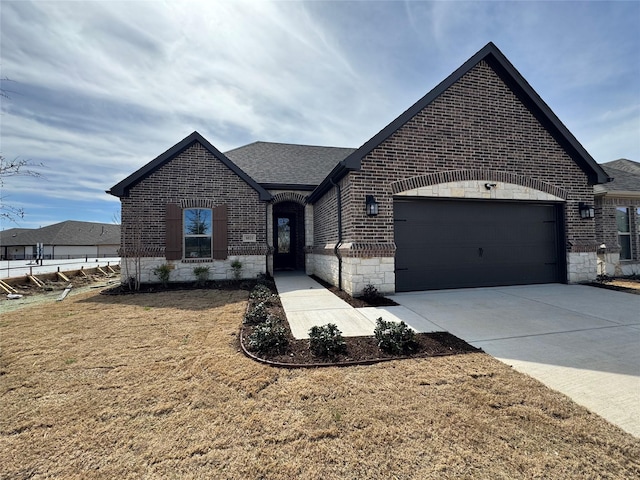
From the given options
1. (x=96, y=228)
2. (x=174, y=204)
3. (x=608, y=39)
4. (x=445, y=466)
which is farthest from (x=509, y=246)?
(x=96, y=228)

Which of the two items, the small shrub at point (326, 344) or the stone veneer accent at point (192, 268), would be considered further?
the stone veneer accent at point (192, 268)

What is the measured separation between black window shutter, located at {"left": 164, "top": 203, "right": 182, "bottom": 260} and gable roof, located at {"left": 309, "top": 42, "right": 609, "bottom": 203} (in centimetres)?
541

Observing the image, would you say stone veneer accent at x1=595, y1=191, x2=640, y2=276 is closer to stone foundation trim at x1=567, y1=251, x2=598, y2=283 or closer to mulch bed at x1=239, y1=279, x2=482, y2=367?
stone foundation trim at x1=567, y1=251, x2=598, y2=283

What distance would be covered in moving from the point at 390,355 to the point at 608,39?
9.75 meters

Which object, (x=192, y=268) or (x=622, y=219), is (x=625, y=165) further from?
(x=192, y=268)

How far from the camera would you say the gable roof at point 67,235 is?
1817 inches

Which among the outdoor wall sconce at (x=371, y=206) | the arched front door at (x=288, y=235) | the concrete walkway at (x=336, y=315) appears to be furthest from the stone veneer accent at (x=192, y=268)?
Result: the outdoor wall sconce at (x=371, y=206)

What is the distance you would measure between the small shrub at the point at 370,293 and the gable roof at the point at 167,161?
218 inches

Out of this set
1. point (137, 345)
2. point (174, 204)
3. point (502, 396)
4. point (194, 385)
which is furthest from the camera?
point (174, 204)

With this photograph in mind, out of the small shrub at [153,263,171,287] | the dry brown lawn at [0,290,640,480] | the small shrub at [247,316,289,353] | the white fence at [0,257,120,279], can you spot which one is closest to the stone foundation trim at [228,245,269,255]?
the small shrub at [153,263,171,287]

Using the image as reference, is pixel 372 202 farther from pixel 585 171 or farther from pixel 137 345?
pixel 585 171

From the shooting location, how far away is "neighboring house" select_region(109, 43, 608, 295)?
732 centimetres

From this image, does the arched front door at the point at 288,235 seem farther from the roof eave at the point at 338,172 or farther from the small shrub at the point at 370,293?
the small shrub at the point at 370,293

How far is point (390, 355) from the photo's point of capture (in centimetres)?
368
